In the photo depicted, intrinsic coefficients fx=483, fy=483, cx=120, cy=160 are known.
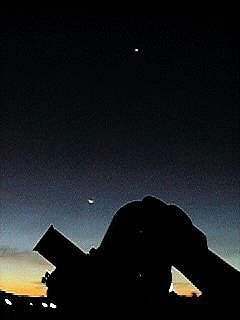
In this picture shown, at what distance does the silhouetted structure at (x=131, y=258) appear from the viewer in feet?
8.43

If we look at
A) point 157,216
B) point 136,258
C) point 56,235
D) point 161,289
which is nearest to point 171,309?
point 161,289

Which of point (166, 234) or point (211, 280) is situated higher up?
point (166, 234)

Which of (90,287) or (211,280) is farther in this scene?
(90,287)

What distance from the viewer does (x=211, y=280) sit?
7.75 feet

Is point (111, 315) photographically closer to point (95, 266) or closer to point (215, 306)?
point (95, 266)

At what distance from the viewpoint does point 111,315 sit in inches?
105

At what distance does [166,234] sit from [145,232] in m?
0.13

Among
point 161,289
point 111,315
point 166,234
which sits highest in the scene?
point 166,234

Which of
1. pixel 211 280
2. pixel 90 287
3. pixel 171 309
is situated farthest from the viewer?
pixel 90 287

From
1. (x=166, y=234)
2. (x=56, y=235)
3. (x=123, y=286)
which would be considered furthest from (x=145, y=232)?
(x=56, y=235)

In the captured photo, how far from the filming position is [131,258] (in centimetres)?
273

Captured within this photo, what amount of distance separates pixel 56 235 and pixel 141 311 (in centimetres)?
62

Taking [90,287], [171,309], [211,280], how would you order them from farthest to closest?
[90,287], [171,309], [211,280]

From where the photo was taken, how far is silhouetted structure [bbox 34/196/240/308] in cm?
257
